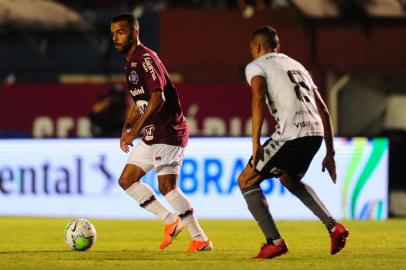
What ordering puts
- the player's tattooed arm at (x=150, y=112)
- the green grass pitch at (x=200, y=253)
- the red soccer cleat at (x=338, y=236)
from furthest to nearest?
the player's tattooed arm at (x=150, y=112)
the red soccer cleat at (x=338, y=236)
the green grass pitch at (x=200, y=253)

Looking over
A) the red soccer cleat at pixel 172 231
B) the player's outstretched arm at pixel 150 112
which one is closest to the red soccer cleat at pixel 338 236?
the red soccer cleat at pixel 172 231

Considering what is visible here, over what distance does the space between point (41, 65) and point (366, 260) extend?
52.0 feet

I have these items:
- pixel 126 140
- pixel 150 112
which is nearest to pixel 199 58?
pixel 126 140

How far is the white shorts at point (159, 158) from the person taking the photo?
1094cm

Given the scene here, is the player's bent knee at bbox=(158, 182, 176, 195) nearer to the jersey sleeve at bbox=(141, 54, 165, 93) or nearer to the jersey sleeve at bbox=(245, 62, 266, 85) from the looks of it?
the jersey sleeve at bbox=(141, 54, 165, 93)

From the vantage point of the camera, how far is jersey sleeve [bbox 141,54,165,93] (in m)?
10.6

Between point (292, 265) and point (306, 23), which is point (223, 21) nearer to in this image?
point (306, 23)

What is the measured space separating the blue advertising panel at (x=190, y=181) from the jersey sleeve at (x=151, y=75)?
5587mm

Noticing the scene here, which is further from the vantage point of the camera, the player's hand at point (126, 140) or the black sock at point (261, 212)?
the player's hand at point (126, 140)

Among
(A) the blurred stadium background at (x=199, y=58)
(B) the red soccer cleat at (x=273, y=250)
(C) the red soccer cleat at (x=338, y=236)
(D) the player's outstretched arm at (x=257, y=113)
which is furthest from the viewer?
(A) the blurred stadium background at (x=199, y=58)

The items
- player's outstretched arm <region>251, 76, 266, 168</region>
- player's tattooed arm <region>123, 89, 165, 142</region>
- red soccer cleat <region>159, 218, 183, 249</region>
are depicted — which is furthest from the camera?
red soccer cleat <region>159, 218, 183, 249</region>

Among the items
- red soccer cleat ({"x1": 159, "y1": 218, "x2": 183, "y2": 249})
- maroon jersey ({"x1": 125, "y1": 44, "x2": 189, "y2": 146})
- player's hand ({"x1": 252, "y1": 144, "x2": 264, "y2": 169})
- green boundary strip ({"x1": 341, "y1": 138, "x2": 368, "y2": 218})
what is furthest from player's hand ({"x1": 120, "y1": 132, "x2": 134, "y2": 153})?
green boundary strip ({"x1": 341, "y1": 138, "x2": 368, "y2": 218})

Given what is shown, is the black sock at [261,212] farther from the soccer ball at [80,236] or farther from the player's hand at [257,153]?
the soccer ball at [80,236]

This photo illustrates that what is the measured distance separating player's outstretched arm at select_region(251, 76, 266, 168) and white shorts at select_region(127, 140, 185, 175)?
1.24m
